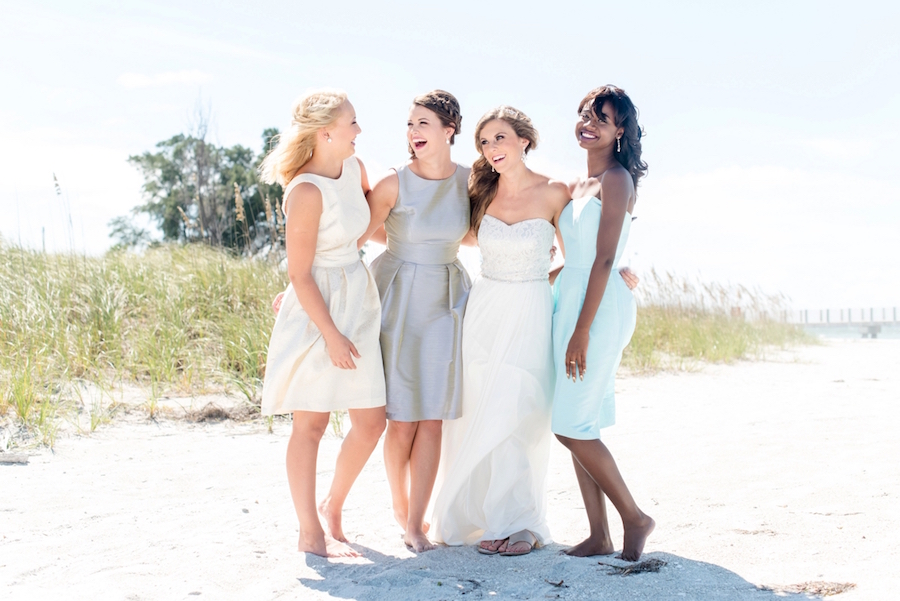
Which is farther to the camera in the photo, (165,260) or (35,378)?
(165,260)

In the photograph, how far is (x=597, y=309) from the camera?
3.53 metres

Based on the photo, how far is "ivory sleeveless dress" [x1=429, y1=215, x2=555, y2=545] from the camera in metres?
3.75

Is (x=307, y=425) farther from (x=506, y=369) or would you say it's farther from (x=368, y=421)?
(x=506, y=369)

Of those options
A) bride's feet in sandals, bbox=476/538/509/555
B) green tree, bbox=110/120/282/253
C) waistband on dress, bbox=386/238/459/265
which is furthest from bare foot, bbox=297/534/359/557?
green tree, bbox=110/120/282/253

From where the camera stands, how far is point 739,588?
3.07 meters

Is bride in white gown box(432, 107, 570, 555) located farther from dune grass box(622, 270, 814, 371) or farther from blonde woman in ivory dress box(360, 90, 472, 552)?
dune grass box(622, 270, 814, 371)

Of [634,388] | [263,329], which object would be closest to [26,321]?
[263,329]

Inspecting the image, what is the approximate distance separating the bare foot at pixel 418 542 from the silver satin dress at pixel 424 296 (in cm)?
56

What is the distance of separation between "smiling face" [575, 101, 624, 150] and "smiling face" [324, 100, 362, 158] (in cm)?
109

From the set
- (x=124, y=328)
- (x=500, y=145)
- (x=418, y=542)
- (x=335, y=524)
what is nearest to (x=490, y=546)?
(x=418, y=542)

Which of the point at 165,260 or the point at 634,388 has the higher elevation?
the point at 165,260

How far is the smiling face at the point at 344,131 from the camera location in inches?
145

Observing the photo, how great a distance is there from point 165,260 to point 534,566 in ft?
25.4

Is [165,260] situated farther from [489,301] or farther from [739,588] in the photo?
[739,588]
